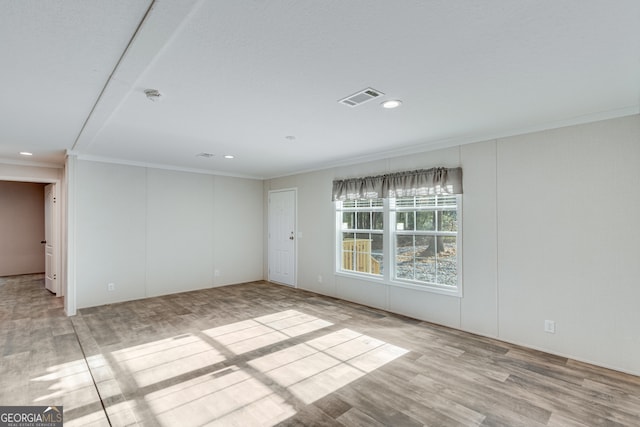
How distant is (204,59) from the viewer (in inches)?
77.8

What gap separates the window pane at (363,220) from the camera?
5.14 meters

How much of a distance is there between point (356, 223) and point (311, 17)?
13.1 feet

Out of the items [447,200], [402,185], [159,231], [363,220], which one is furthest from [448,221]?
[159,231]

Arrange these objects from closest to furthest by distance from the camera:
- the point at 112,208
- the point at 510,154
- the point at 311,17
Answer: the point at 311,17, the point at 510,154, the point at 112,208

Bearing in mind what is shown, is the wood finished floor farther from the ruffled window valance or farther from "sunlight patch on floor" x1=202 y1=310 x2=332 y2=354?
the ruffled window valance

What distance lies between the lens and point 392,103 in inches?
107

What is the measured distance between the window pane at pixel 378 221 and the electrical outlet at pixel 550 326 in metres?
2.35

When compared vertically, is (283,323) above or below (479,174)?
below

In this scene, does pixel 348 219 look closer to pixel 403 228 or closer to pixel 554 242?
pixel 403 228

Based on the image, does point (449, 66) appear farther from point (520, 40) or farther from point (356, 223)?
point (356, 223)

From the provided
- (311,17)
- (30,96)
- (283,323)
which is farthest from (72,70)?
(283,323)

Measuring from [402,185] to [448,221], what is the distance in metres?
0.81

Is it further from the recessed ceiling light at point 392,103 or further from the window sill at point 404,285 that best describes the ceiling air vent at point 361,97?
the window sill at point 404,285

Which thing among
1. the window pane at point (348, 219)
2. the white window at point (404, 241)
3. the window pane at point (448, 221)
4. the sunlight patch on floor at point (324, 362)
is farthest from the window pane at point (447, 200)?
the sunlight patch on floor at point (324, 362)
